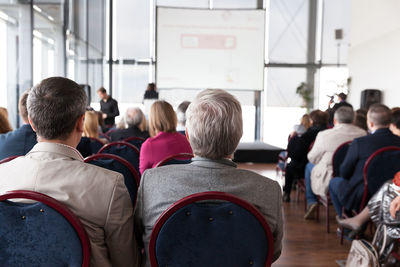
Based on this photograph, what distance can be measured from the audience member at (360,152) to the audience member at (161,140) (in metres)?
1.41

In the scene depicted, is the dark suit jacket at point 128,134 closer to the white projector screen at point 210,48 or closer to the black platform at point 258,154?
the black platform at point 258,154

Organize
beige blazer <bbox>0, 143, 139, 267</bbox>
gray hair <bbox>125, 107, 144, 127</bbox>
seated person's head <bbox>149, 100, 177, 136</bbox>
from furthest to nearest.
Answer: gray hair <bbox>125, 107, 144, 127</bbox>
seated person's head <bbox>149, 100, 177, 136</bbox>
beige blazer <bbox>0, 143, 139, 267</bbox>

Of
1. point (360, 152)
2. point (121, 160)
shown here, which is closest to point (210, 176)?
point (121, 160)

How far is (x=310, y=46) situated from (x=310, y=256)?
8941 mm

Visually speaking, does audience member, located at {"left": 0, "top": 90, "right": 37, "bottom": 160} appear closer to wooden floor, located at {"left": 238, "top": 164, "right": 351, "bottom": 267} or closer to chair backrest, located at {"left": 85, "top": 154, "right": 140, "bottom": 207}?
chair backrest, located at {"left": 85, "top": 154, "right": 140, "bottom": 207}

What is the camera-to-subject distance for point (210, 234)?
1.32m

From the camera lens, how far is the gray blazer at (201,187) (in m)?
1.40

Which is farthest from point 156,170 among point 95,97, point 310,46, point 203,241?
point 310,46

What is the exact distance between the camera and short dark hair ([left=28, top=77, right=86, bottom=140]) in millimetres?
1459

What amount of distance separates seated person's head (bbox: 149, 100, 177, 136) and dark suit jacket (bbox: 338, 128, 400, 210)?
1.53m

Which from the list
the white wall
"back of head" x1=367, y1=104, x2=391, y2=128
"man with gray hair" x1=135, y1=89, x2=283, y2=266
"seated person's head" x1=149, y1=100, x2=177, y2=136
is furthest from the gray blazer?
the white wall

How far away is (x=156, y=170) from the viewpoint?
57.0 inches

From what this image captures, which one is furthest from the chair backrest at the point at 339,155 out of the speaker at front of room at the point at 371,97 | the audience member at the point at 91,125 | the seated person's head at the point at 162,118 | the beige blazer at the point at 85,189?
the speaker at front of room at the point at 371,97

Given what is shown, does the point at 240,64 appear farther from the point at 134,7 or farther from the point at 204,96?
the point at 204,96
